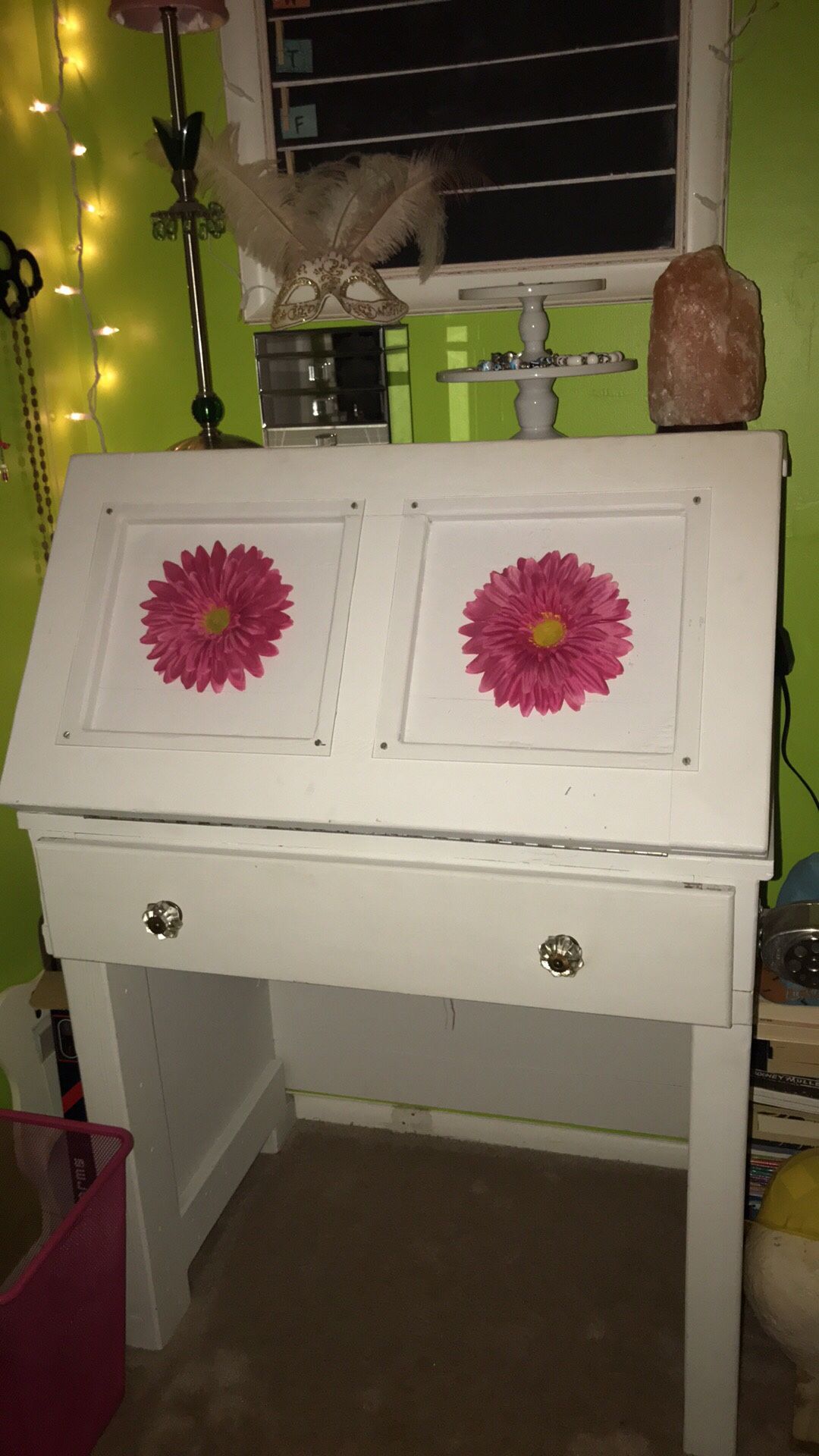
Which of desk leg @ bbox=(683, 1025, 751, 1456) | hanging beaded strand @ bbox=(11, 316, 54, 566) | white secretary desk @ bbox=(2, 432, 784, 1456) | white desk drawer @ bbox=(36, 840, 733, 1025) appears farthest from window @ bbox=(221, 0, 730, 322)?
desk leg @ bbox=(683, 1025, 751, 1456)

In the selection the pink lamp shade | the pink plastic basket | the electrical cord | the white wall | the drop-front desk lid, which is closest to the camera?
the drop-front desk lid

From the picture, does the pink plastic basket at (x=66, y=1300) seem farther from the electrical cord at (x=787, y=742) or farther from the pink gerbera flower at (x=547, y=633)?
the electrical cord at (x=787, y=742)

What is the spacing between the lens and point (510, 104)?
1.59 meters

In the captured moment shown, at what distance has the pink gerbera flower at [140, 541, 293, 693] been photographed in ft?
4.23

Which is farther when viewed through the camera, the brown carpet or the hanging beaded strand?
the hanging beaded strand

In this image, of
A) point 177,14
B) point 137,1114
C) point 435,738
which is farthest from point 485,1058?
point 177,14

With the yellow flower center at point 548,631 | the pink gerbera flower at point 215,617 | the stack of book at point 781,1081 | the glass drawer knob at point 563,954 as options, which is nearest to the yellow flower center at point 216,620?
the pink gerbera flower at point 215,617

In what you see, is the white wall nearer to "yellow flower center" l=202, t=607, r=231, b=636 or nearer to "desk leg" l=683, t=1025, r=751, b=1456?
"desk leg" l=683, t=1025, r=751, b=1456

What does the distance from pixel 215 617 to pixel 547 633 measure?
1.35 ft

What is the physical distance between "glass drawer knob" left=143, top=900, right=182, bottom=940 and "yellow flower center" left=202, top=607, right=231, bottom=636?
0.34 m

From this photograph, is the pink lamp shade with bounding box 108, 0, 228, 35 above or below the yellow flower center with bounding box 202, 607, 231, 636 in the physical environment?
above

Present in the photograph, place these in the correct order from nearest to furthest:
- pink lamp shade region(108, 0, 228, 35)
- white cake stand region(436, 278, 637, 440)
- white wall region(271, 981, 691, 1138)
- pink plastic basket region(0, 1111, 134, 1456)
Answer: pink plastic basket region(0, 1111, 134, 1456), white cake stand region(436, 278, 637, 440), pink lamp shade region(108, 0, 228, 35), white wall region(271, 981, 691, 1138)

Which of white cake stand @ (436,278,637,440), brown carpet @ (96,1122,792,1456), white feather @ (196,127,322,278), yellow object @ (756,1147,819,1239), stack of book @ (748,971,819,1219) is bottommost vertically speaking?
brown carpet @ (96,1122,792,1456)

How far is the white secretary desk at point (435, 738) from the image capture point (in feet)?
3.69
